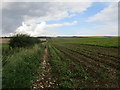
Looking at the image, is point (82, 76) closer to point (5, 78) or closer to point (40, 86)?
point (40, 86)

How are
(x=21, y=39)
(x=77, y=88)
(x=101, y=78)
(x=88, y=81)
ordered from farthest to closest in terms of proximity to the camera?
(x=21, y=39), (x=101, y=78), (x=88, y=81), (x=77, y=88)

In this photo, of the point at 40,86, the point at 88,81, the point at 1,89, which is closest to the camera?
the point at 1,89

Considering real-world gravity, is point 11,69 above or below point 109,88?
above

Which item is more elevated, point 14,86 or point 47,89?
point 14,86

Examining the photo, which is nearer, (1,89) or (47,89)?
(1,89)

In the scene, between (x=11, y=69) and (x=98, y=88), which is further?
(x=11, y=69)

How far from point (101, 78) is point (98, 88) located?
5.00ft

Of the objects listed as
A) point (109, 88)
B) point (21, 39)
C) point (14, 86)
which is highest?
point (21, 39)

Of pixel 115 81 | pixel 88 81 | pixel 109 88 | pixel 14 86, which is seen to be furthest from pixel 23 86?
pixel 115 81

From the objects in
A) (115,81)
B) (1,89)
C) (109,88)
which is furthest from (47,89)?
(115,81)

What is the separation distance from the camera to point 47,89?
19.2 feet

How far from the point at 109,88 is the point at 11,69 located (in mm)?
5444

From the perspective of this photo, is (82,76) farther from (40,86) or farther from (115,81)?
(40,86)

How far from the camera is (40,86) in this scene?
6.23 metres
